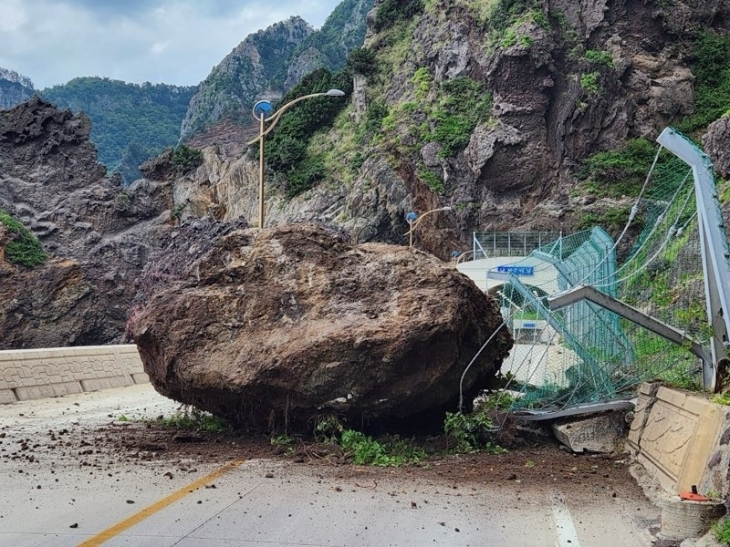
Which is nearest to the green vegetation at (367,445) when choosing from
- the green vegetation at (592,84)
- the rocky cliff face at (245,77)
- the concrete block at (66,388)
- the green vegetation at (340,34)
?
the concrete block at (66,388)

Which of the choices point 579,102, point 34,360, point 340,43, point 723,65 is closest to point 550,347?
point 34,360

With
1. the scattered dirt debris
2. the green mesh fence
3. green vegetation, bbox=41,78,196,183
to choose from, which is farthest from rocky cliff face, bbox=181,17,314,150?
the scattered dirt debris

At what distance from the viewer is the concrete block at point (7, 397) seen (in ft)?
39.1

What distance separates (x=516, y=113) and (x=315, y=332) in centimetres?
4283

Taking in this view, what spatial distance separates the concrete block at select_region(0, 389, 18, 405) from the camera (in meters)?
11.9

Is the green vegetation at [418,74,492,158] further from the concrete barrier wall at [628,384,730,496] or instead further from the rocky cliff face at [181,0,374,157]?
the rocky cliff face at [181,0,374,157]

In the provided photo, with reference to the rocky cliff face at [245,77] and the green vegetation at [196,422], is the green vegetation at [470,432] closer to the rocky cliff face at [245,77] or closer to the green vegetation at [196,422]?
the green vegetation at [196,422]

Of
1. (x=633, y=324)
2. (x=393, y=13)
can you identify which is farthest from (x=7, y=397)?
(x=393, y=13)

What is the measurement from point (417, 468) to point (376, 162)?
46246 mm

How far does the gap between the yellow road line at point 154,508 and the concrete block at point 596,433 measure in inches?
154

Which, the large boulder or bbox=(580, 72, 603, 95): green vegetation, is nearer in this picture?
the large boulder

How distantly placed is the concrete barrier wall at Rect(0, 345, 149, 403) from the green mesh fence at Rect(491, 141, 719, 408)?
8548 millimetres

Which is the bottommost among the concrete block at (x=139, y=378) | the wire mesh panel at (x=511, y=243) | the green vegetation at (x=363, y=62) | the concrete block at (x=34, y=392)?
the concrete block at (x=139, y=378)

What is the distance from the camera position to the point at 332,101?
202 feet
